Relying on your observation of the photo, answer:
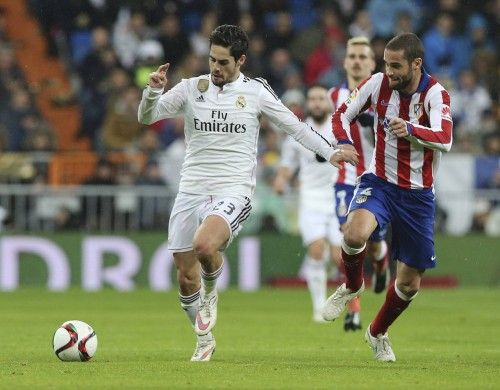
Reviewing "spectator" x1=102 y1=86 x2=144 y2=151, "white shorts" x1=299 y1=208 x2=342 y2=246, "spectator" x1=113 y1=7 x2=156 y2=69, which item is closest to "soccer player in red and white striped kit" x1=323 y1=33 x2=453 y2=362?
"white shorts" x1=299 y1=208 x2=342 y2=246

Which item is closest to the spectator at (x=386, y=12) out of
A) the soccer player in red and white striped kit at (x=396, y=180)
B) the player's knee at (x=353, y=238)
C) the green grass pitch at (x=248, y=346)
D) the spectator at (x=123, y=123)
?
the spectator at (x=123, y=123)

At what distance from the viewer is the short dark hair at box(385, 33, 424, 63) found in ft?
32.3

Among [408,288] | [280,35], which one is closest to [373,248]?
[408,288]

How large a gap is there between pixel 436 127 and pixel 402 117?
39cm

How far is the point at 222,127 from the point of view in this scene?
10250 mm

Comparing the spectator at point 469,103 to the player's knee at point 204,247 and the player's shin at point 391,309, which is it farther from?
the player's knee at point 204,247

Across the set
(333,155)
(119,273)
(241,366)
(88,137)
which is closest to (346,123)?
(333,155)

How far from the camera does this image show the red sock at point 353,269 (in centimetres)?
1016

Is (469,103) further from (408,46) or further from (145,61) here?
(408,46)

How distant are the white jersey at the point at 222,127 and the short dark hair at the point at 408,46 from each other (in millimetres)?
950

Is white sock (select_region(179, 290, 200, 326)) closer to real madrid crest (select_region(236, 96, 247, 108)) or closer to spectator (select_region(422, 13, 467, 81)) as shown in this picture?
real madrid crest (select_region(236, 96, 247, 108))

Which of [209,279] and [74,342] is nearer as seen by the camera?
[74,342]

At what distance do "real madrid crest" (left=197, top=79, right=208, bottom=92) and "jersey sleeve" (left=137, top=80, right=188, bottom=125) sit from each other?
106mm

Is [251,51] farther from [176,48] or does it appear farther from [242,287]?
[242,287]
